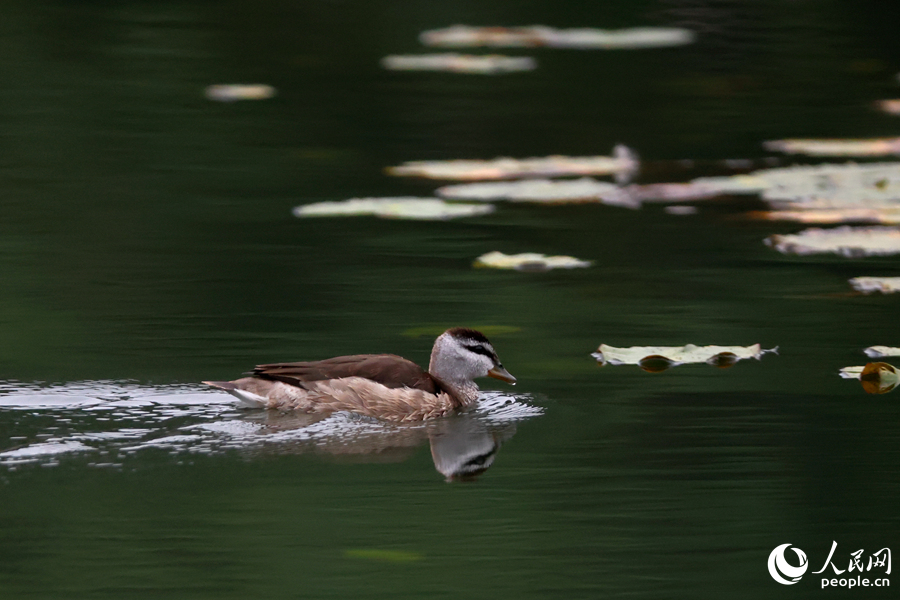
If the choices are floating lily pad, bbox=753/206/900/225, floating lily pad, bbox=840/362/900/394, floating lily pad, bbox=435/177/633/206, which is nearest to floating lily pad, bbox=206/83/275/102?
floating lily pad, bbox=435/177/633/206

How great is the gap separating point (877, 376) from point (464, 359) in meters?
1.79

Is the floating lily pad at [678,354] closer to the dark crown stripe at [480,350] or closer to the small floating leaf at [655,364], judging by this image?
the small floating leaf at [655,364]

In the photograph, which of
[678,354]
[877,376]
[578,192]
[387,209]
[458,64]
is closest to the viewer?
[877,376]

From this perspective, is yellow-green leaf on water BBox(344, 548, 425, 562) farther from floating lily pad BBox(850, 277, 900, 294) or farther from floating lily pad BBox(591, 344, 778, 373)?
floating lily pad BBox(850, 277, 900, 294)

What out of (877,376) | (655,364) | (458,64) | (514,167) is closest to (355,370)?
(655,364)

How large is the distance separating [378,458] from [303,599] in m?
1.50

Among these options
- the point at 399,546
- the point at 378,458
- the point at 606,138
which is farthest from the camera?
the point at 606,138

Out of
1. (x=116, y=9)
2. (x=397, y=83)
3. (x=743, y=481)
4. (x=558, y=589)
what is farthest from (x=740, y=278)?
(x=116, y=9)

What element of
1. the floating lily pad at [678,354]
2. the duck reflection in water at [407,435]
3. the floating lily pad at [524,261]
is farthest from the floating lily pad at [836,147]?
the duck reflection in water at [407,435]

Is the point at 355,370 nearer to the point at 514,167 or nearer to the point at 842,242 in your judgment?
the point at 842,242

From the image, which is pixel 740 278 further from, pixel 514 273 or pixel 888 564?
pixel 888 564

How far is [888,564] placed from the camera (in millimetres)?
4797

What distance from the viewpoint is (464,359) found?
262 inches

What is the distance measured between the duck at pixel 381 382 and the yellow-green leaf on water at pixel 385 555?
161 cm
